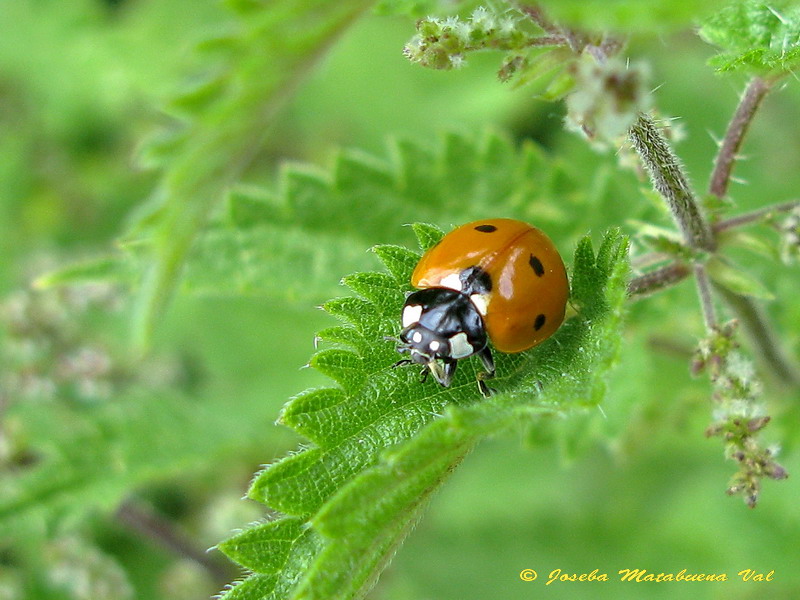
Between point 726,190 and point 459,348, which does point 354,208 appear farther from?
point 726,190

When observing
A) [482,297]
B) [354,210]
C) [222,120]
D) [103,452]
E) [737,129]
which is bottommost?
[482,297]

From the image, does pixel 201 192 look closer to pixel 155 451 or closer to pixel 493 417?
pixel 493 417

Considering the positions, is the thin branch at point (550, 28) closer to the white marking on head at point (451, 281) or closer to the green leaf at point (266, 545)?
the white marking on head at point (451, 281)

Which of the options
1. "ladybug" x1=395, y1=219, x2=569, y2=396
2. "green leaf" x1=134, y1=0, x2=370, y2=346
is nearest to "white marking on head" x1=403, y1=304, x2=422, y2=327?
"ladybug" x1=395, y1=219, x2=569, y2=396

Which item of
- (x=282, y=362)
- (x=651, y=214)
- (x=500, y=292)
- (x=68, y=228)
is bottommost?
(x=500, y=292)

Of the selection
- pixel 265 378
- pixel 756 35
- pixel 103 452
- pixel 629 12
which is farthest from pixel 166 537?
pixel 629 12

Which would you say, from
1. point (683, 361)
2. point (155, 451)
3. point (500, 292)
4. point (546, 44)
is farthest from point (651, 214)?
point (155, 451)
